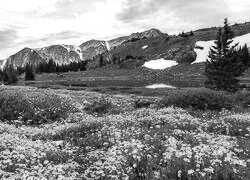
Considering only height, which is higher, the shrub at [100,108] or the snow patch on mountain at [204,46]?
the snow patch on mountain at [204,46]

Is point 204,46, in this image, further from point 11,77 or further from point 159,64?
point 11,77

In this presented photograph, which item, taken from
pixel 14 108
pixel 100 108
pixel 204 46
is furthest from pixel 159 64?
pixel 14 108

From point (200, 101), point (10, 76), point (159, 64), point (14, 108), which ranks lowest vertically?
point (10, 76)

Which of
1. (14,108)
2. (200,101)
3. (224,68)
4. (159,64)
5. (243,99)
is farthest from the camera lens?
(159,64)

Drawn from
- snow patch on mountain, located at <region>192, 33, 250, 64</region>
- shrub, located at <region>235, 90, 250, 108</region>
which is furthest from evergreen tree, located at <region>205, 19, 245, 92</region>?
snow patch on mountain, located at <region>192, 33, 250, 64</region>

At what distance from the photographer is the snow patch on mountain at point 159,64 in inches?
5875

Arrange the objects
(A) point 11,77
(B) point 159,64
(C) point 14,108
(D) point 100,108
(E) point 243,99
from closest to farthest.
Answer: (C) point 14,108, (D) point 100,108, (E) point 243,99, (A) point 11,77, (B) point 159,64

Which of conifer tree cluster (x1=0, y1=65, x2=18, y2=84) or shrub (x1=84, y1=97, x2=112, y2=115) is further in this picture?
conifer tree cluster (x1=0, y1=65, x2=18, y2=84)

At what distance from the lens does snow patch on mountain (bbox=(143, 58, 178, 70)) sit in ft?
490

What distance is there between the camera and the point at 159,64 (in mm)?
153375

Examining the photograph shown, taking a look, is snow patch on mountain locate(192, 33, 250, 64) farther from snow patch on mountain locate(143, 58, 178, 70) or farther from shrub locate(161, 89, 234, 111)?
shrub locate(161, 89, 234, 111)

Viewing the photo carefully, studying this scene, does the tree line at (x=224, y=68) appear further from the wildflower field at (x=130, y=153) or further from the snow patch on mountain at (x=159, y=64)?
the snow patch on mountain at (x=159, y=64)

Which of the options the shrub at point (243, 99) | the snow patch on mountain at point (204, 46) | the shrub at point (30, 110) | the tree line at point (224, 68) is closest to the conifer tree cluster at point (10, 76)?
the snow patch on mountain at point (204, 46)

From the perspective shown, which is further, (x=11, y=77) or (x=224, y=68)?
(x=11, y=77)
